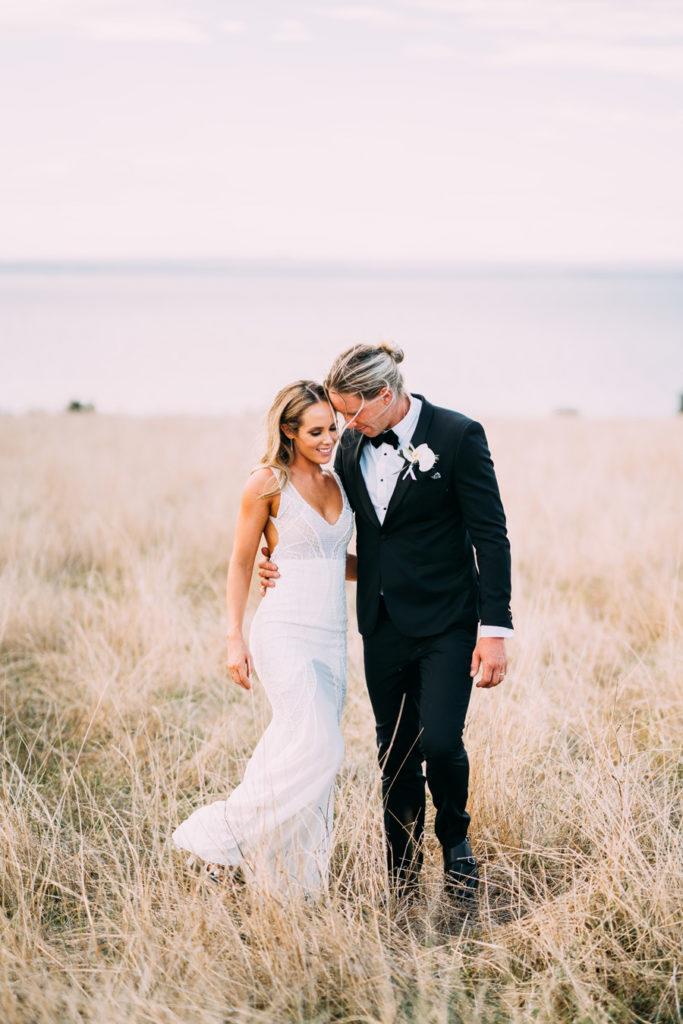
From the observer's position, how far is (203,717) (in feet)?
17.1

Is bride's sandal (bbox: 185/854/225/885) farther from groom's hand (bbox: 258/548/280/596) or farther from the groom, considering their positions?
groom's hand (bbox: 258/548/280/596)

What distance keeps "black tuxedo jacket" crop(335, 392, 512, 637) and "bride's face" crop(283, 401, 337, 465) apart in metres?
0.15

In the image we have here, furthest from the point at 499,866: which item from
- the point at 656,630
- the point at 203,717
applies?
the point at 656,630

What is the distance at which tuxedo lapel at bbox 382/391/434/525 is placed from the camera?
3588 mm

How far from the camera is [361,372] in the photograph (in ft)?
11.4

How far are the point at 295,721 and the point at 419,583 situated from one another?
70 centimetres

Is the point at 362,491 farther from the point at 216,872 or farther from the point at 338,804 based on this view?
the point at 216,872

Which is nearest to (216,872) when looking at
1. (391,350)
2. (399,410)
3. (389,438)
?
(389,438)

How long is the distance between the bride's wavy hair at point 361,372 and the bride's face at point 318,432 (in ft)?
0.30

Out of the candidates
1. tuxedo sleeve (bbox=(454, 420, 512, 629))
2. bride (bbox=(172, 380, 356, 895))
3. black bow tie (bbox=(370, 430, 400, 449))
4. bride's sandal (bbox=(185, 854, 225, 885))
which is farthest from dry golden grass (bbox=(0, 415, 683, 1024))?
tuxedo sleeve (bbox=(454, 420, 512, 629))

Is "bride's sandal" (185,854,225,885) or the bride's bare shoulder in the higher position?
the bride's bare shoulder

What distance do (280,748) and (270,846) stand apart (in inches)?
14.6

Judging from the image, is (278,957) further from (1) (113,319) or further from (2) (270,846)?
(1) (113,319)

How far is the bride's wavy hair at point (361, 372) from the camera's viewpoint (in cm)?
349
